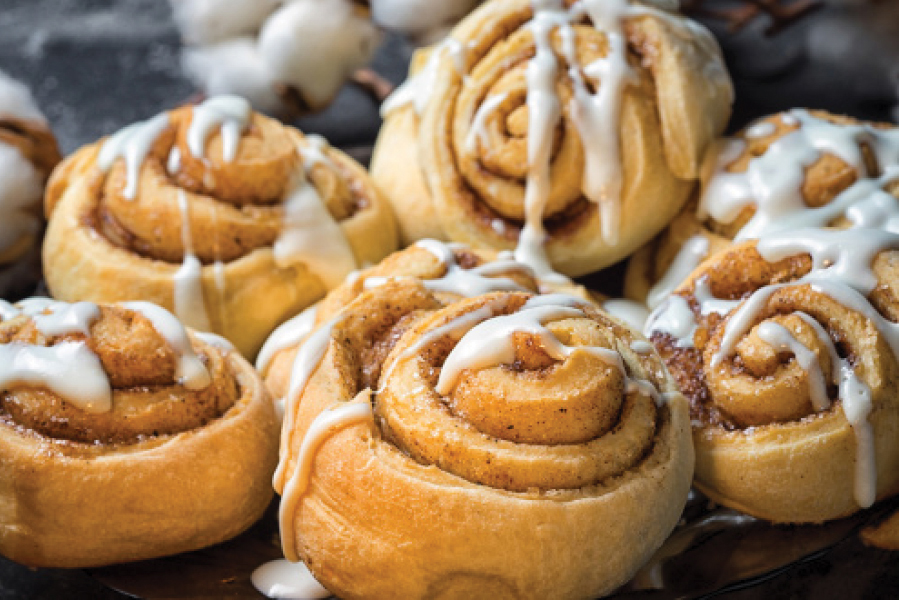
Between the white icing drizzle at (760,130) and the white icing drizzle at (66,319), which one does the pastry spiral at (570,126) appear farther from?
the white icing drizzle at (66,319)

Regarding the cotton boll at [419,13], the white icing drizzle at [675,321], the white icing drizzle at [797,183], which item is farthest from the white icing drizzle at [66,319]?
the cotton boll at [419,13]

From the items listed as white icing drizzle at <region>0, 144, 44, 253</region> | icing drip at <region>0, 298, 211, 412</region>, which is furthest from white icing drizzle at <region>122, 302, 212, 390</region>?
white icing drizzle at <region>0, 144, 44, 253</region>

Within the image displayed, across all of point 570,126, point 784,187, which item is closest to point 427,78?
point 570,126

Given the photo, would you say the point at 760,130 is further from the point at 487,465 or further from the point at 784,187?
the point at 487,465

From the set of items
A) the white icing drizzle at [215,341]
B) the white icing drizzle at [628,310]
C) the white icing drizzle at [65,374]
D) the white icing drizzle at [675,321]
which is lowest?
the white icing drizzle at [628,310]

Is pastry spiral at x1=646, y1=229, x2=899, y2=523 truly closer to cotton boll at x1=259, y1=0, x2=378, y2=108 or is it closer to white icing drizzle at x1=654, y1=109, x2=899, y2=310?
white icing drizzle at x1=654, y1=109, x2=899, y2=310

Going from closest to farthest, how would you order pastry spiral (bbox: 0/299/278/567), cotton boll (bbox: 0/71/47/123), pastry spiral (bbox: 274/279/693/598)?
pastry spiral (bbox: 274/279/693/598) → pastry spiral (bbox: 0/299/278/567) → cotton boll (bbox: 0/71/47/123)
